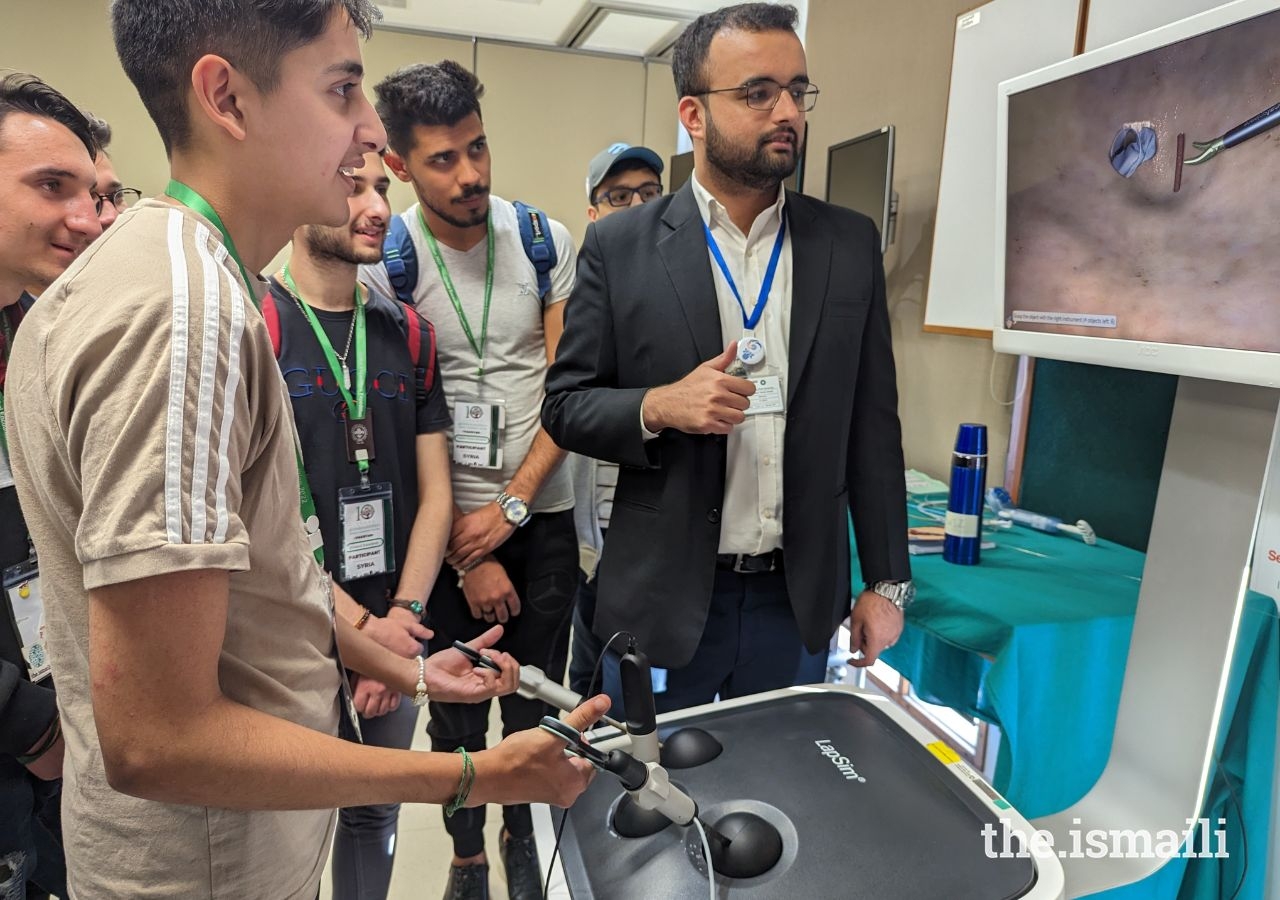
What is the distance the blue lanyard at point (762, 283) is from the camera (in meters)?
1.37

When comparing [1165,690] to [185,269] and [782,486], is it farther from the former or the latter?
[185,269]

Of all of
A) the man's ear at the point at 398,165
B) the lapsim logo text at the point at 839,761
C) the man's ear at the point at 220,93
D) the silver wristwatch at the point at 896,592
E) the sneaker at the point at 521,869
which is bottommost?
the sneaker at the point at 521,869

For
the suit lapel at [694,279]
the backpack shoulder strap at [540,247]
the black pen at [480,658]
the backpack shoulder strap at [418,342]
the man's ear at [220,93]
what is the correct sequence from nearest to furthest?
the man's ear at [220,93], the black pen at [480,658], the suit lapel at [694,279], the backpack shoulder strap at [418,342], the backpack shoulder strap at [540,247]

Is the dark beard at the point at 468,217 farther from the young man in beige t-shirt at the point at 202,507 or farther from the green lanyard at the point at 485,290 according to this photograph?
the young man in beige t-shirt at the point at 202,507

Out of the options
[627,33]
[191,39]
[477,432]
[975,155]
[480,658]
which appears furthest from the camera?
[627,33]

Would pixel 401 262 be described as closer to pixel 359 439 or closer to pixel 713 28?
pixel 359 439

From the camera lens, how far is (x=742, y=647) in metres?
1.40

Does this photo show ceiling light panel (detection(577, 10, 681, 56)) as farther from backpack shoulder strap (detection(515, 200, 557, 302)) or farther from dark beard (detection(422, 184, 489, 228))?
dark beard (detection(422, 184, 489, 228))

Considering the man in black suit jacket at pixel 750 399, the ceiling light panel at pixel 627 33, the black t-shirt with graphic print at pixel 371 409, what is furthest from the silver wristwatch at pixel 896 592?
the ceiling light panel at pixel 627 33

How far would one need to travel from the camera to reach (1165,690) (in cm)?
129

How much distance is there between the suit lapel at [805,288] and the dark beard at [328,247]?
81 cm

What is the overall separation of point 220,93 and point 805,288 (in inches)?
38.0

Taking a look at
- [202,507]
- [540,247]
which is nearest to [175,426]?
[202,507]

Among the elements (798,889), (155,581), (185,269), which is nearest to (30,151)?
(185,269)
